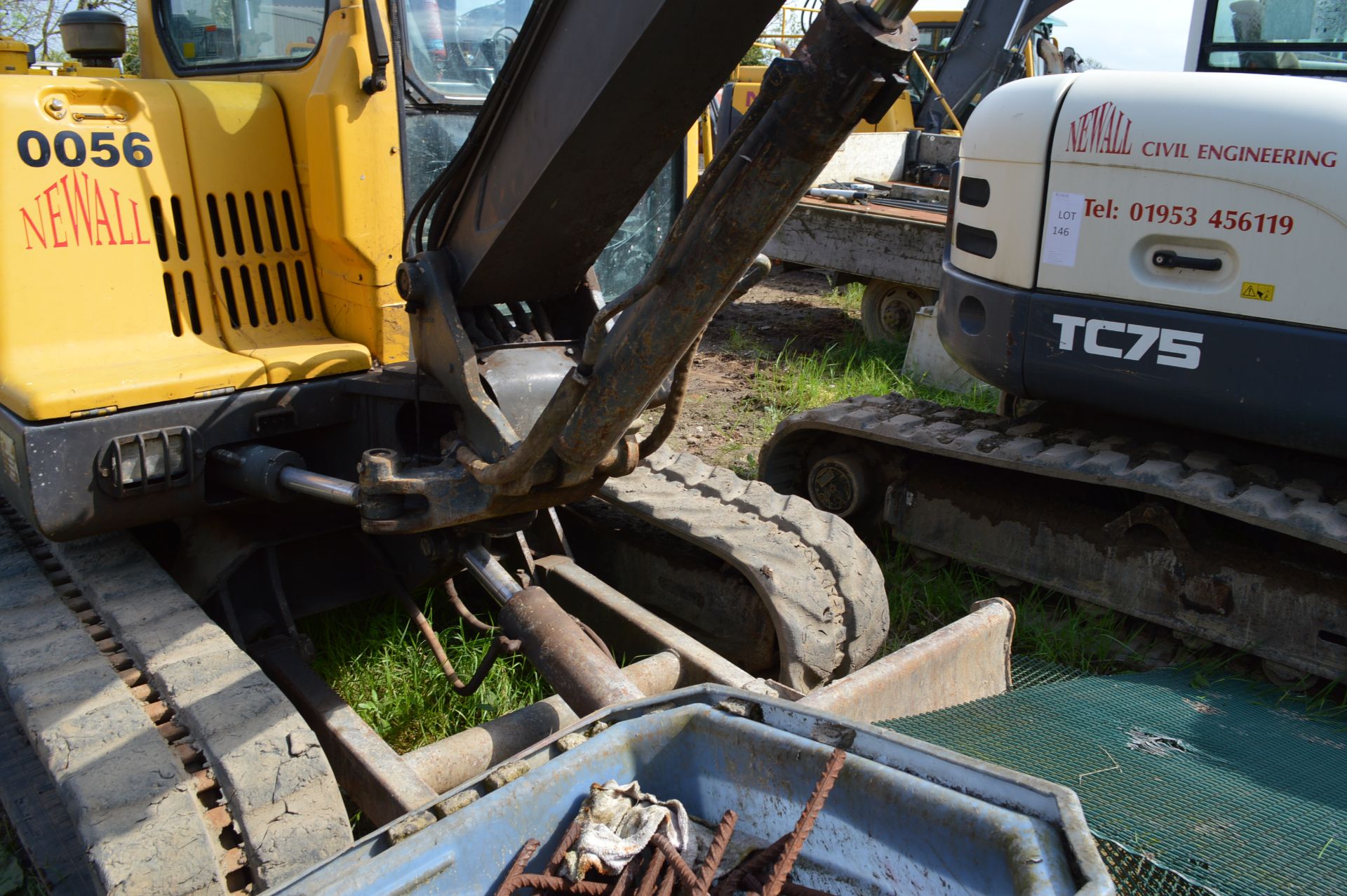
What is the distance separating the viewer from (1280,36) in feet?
13.8

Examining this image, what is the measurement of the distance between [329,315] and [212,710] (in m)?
1.43

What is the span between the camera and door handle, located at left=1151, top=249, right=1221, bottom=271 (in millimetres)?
3373

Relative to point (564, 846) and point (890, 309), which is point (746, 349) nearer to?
point (890, 309)

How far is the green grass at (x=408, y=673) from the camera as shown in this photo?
336 centimetres

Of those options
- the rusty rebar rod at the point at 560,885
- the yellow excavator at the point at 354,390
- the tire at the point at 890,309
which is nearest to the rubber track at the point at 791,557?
the yellow excavator at the point at 354,390

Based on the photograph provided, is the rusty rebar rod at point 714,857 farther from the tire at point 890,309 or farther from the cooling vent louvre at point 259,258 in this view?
the tire at point 890,309

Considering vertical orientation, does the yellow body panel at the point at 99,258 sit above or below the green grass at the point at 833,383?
above

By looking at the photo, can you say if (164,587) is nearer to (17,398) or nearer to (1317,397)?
(17,398)

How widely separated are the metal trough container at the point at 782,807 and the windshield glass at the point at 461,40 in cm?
198

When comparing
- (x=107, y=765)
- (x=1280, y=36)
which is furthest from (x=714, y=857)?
(x=1280, y=36)

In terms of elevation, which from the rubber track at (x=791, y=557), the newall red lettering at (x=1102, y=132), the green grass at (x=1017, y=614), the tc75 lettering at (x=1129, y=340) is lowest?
the green grass at (x=1017, y=614)

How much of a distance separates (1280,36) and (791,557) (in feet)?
9.16

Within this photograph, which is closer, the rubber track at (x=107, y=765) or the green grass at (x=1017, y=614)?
the rubber track at (x=107, y=765)

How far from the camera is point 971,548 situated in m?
4.22
